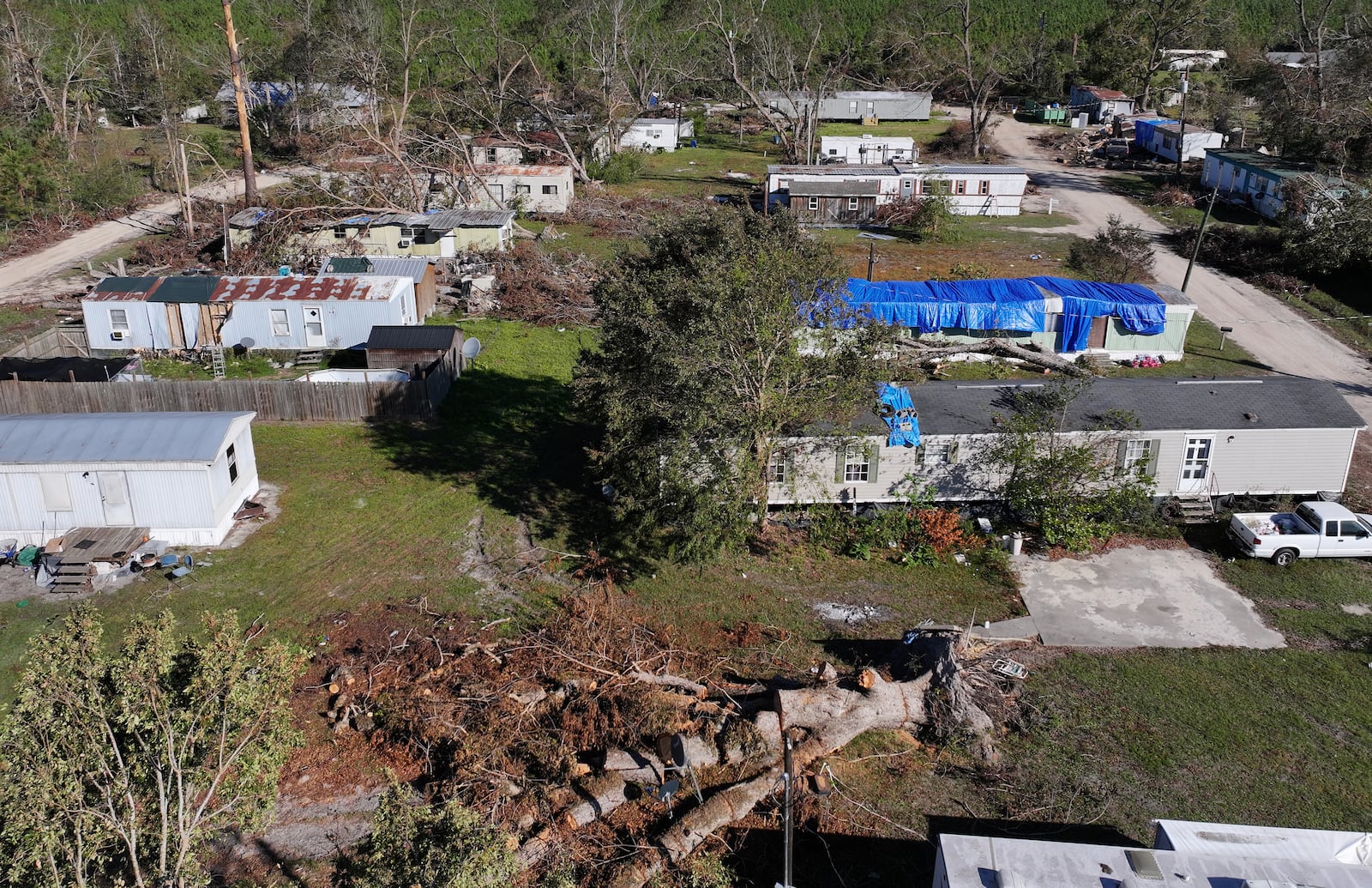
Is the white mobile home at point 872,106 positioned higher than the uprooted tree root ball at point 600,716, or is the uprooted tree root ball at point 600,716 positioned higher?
the white mobile home at point 872,106

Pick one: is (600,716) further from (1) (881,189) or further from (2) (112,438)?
(1) (881,189)

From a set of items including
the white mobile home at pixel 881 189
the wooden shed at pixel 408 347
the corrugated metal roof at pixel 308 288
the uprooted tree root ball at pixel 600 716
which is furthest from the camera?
the white mobile home at pixel 881 189

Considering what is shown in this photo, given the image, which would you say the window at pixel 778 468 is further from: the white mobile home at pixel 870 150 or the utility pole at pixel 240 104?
the white mobile home at pixel 870 150

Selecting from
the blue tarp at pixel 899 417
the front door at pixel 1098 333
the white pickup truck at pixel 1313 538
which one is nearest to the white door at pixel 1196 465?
the white pickup truck at pixel 1313 538

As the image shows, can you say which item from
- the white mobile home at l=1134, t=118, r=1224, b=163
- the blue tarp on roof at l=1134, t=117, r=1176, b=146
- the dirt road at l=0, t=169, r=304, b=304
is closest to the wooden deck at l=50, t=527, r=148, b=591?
the dirt road at l=0, t=169, r=304, b=304

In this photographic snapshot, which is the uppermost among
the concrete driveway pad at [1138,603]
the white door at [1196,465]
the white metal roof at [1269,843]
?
the white door at [1196,465]

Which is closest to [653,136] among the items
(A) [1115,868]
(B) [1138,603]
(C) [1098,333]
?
(C) [1098,333]
